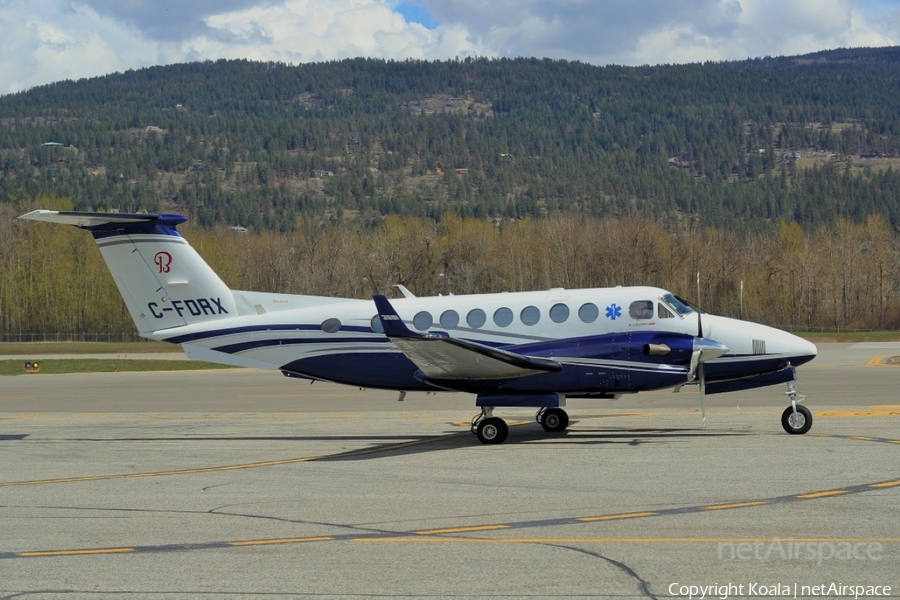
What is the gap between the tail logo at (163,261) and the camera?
20.6 meters

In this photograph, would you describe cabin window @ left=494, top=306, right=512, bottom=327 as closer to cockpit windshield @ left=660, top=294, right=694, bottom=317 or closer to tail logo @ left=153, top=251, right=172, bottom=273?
cockpit windshield @ left=660, top=294, right=694, bottom=317

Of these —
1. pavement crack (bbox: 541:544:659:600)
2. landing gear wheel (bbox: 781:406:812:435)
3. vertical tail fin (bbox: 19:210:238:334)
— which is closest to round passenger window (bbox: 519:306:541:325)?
landing gear wheel (bbox: 781:406:812:435)

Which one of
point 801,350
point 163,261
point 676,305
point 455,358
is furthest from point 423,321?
point 801,350

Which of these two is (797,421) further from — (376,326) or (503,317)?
(376,326)

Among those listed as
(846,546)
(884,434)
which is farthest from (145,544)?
(884,434)

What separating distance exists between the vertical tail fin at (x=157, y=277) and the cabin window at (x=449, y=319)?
15.3 ft

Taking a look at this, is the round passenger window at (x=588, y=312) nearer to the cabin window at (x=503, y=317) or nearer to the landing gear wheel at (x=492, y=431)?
the cabin window at (x=503, y=317)

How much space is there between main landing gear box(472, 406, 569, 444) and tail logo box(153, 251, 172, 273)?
290 inches

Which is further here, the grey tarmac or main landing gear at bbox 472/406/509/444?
main landing gear at bbox 472/406/509/444

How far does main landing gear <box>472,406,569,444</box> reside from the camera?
59.1ft

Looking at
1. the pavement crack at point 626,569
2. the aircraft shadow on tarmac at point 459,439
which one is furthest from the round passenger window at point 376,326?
the pavement crack at point 626,569

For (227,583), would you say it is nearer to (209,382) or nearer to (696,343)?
(696,343)

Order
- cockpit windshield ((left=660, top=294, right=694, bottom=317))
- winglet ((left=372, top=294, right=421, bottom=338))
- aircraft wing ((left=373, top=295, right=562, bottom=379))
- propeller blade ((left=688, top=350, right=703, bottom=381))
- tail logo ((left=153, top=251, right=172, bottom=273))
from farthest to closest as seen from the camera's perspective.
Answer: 1. tail logo ((left=153, top=251, right=172, bottom=273))
2. cockpit windshield ((left=660, top=294, right=694, bottom=317))
3. propeller blade ((left=688, top=350, right=703, bottom=381))
4. aircraft wing ((left=373, top=295, right=562, bottom=379))
5. winglet ((left=372, top=294, right=421, bottom=338))

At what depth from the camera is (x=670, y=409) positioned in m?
23.6
